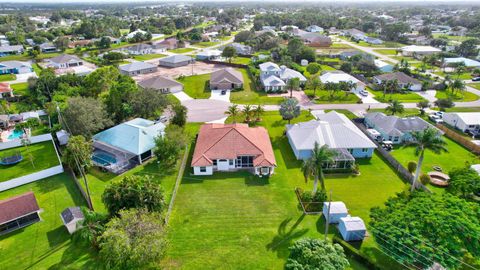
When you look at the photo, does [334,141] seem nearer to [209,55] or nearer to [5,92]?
[5,92]

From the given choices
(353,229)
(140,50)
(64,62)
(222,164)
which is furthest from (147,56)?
(353,229)

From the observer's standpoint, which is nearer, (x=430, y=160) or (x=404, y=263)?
(x=404, y=263)

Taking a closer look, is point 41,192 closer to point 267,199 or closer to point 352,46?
point 267,199

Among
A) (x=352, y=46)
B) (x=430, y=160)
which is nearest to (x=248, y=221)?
(x=430, y=160)

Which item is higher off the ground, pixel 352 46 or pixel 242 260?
pixel 352 46

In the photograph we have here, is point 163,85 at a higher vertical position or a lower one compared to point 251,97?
higher

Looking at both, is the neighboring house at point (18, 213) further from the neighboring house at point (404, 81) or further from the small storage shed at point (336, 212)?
the neighboring house at point (404, 81)

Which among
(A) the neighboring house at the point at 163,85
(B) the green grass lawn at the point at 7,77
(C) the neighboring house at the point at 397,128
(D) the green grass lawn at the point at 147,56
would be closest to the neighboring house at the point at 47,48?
(D) the green grass lawn at the point at 147,56
